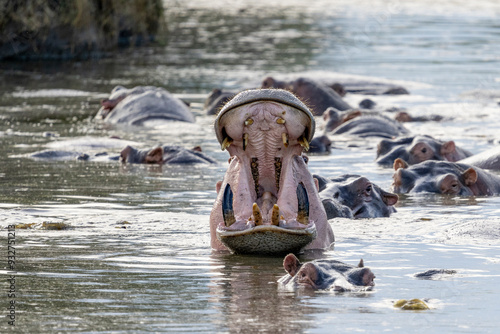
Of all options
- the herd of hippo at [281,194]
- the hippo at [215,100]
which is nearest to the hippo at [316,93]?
the hippo at [215,100]

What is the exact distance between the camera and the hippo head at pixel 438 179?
902cm

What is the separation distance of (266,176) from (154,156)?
5285 mm

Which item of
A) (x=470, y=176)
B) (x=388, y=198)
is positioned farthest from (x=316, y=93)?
(x=388, y=198)

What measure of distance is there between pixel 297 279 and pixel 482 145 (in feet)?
25.6

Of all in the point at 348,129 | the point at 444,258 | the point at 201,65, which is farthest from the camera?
the point at 201,65

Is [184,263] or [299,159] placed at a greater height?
[299,159]

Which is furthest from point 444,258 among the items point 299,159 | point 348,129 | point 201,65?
point 201,65

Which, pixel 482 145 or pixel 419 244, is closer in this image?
pixel 419 244

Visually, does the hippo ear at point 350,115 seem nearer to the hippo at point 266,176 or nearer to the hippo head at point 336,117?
the hippo head at point 336,117

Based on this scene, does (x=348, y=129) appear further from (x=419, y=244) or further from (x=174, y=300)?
(x=174, y=300)

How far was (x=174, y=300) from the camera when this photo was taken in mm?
5016

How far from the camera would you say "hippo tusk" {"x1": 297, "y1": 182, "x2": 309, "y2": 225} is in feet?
18.5

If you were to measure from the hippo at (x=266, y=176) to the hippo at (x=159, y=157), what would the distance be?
5088 mm

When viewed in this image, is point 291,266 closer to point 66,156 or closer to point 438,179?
point 438,179
